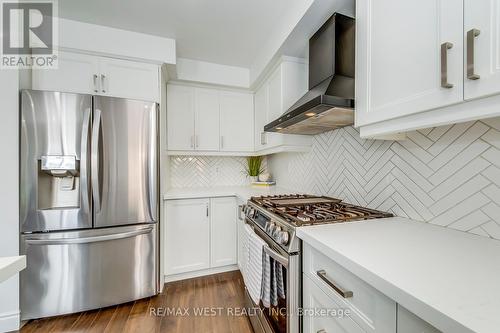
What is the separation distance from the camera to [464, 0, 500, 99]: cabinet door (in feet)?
1.81

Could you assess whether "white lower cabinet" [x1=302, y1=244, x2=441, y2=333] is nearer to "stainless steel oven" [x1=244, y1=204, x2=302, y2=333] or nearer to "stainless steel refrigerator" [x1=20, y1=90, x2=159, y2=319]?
"stainless steel oven" [x1=244, y1=204, x2=302, y2=333]

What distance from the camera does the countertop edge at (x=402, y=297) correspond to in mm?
379

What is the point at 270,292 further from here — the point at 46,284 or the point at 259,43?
the point at 259,43

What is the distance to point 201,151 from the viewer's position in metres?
2.49

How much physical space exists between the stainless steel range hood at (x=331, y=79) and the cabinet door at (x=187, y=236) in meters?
1.34

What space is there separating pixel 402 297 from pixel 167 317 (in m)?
1.81

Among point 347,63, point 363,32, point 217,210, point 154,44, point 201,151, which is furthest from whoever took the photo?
point 201,151

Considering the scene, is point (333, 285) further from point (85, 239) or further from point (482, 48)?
point (85, 239)

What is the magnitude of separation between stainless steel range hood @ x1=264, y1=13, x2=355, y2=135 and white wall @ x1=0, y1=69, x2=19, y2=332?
2.03 m

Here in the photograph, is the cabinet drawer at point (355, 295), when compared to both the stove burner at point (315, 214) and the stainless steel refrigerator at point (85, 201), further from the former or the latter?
the stainless steel refrigerator at point (85, 201)

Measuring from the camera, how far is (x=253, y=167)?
9.55 feet

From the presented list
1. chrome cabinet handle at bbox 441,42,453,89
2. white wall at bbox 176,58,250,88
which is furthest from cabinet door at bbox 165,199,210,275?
chrome cabinet handle at bbox 441,42,453,89

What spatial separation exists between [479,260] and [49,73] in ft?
9.32

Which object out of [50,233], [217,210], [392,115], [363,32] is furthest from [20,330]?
[363,32]
